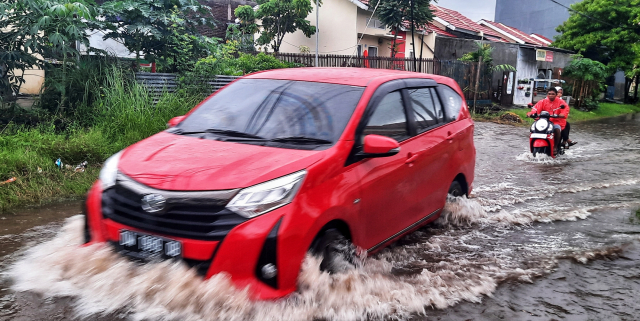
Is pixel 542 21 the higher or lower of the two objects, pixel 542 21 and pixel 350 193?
the higher

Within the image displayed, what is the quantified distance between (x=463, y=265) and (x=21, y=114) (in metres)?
6.78

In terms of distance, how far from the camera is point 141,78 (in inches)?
357

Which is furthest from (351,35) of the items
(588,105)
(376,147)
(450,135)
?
(376,147)

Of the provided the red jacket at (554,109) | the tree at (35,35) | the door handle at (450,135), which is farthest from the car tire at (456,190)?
the red jacket at (554,109)

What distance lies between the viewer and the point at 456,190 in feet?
18.8

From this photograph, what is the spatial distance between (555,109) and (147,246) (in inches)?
422

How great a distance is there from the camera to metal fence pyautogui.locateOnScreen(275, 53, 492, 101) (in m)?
17.4

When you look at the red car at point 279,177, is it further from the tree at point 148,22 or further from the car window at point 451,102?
the tree at point 148,22

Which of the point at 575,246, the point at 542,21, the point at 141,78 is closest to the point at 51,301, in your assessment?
the point at 575,246

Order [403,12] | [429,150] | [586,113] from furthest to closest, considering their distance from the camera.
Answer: [586,113] < [403,12] < [429,150]

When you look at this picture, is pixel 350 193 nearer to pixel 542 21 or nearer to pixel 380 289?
pixel 380 289

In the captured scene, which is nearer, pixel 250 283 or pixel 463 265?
pixel 250 283

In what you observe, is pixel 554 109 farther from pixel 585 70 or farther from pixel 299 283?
pixel 585 70

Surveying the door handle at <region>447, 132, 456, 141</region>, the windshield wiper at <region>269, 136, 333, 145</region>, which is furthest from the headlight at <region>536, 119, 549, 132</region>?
the windshield wiper at <region>269, 136, 333, 145</region>
